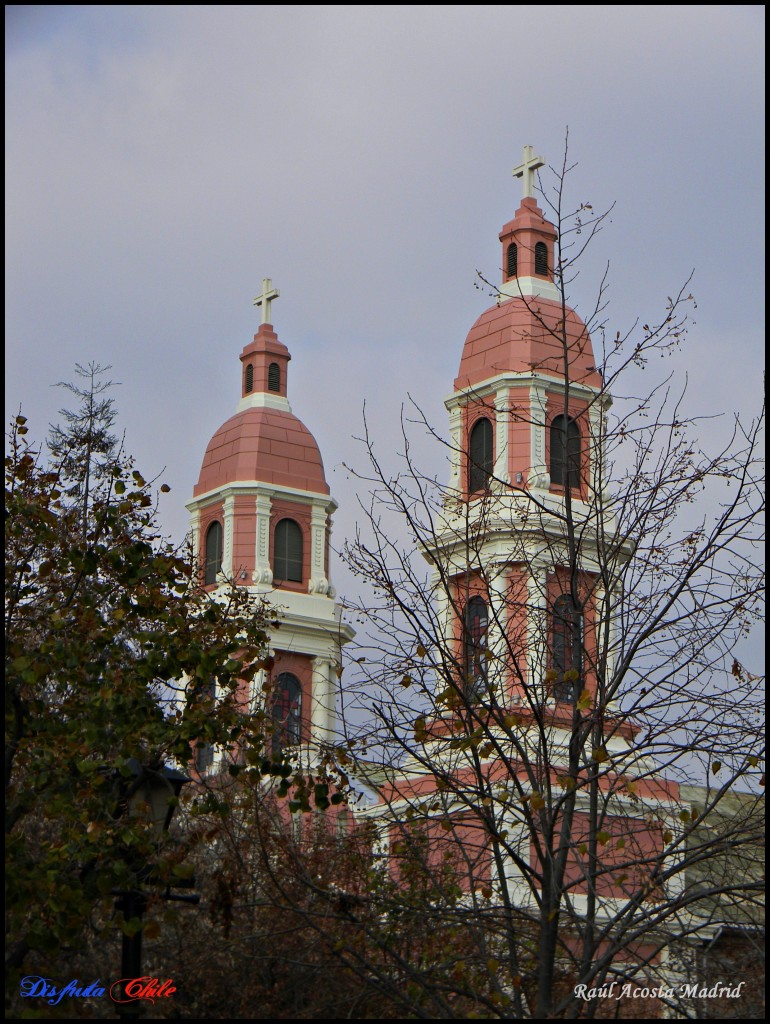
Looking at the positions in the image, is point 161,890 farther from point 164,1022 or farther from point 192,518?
point 192,518

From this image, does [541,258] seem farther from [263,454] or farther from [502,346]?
[263,454]

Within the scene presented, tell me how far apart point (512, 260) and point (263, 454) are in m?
11.2

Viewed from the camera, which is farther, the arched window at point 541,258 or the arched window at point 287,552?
the arched window at point 287,552

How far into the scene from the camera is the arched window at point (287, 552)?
44.4 m

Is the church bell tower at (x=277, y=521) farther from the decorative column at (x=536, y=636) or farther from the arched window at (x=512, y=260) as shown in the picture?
the decorative column at (x=536, y=636)

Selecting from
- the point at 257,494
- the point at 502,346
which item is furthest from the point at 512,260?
the point at 257,494

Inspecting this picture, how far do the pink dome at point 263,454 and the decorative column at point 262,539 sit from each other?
66 centimetres

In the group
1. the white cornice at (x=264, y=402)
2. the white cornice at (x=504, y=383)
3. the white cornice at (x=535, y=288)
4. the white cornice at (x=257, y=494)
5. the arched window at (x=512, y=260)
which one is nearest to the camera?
the white cornice at (x=504, y=383)

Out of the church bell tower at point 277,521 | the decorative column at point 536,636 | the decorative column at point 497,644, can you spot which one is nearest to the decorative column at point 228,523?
the church bell tower at point 277,521

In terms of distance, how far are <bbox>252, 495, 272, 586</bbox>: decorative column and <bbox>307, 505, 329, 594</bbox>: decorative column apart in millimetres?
1536

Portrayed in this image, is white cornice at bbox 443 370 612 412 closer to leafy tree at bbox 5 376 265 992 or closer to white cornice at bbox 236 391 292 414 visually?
white cornice at bbox 236 391 292 414

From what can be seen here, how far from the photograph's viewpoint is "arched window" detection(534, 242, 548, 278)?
35.8m

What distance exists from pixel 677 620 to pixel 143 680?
11.9ft

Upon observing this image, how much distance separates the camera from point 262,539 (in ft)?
144
